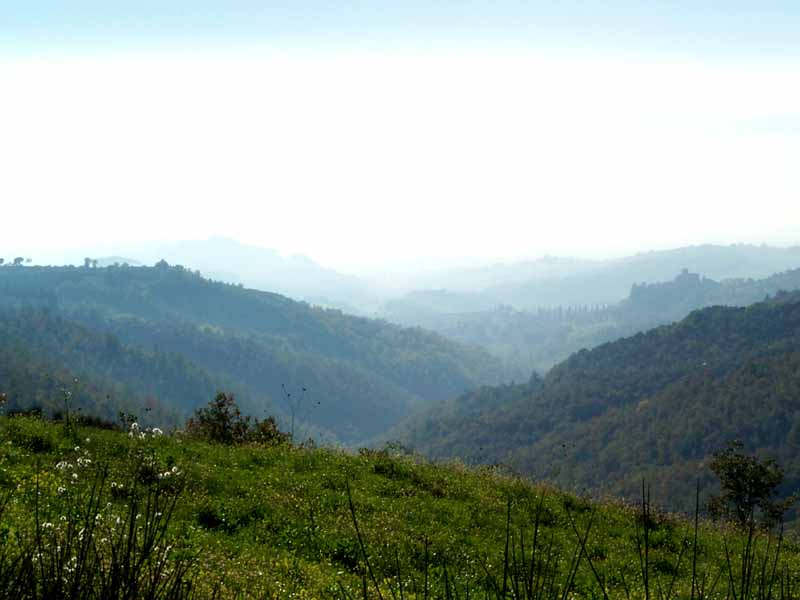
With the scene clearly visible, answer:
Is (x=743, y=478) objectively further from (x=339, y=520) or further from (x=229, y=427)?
(x=339, y=520)

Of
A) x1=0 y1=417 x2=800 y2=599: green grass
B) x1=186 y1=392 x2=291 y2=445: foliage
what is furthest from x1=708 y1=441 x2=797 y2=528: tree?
x1=186 y1=392 x2=291 y2=445: foliage

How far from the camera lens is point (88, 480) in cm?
→ 1242

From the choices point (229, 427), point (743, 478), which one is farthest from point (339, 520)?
point (743, 478)

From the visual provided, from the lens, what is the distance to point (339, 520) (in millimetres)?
14125

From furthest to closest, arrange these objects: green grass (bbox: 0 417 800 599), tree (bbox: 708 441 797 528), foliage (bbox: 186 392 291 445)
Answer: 1. tree (bbox: 708 441 797 528)
2. foliage (bbox: 186 392 291 445)
3. green grass (bbox: 0 417 800 599)

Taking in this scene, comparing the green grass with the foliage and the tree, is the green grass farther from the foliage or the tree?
the tree

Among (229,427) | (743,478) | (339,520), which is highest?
(339,520)

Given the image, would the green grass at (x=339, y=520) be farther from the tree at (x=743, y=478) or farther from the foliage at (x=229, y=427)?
the tree at (x=743, y=478)

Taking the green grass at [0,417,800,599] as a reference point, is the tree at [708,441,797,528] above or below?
below

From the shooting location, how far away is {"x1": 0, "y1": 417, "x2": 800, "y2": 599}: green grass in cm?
1009

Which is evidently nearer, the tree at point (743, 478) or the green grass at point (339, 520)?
the green grass at point (339, 520)

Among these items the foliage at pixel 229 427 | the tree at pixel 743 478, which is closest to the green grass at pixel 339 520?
the foliage at pixel 229 427

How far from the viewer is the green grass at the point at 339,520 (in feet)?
33.1

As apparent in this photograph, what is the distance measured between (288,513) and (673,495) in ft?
480
